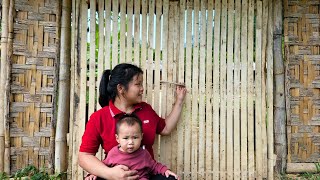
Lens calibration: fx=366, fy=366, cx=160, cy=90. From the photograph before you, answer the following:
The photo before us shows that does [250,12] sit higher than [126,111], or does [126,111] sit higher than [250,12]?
[250,12]

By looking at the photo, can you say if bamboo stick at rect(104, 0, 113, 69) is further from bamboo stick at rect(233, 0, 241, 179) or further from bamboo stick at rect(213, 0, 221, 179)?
bamboo stick at rect(233, 0, 241, 179)

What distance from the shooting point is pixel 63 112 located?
3721 mm

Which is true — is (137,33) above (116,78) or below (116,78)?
above

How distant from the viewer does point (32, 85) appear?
144 inches

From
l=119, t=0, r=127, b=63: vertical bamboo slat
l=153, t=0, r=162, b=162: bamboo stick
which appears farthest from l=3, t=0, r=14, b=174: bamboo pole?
l=153, t=0, r=162, b=162: bamboo stick

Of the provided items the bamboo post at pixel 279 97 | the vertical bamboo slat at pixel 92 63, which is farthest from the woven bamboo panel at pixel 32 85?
the bamboo post at pixel 279 97

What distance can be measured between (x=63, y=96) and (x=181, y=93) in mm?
1199

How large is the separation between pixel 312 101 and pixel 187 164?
1477 millimetres

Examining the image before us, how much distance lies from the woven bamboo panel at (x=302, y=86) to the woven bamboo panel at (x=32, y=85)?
244 cm

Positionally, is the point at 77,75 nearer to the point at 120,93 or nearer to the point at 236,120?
the point at 120,93

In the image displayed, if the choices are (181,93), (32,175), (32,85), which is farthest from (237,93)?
(32,175)

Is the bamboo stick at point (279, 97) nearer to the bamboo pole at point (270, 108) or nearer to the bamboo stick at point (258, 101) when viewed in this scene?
the bamboo pole at point (270, 108)

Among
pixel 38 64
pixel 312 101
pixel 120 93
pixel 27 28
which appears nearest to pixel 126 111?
pixel 120 93

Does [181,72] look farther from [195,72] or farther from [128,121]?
[128,121]
